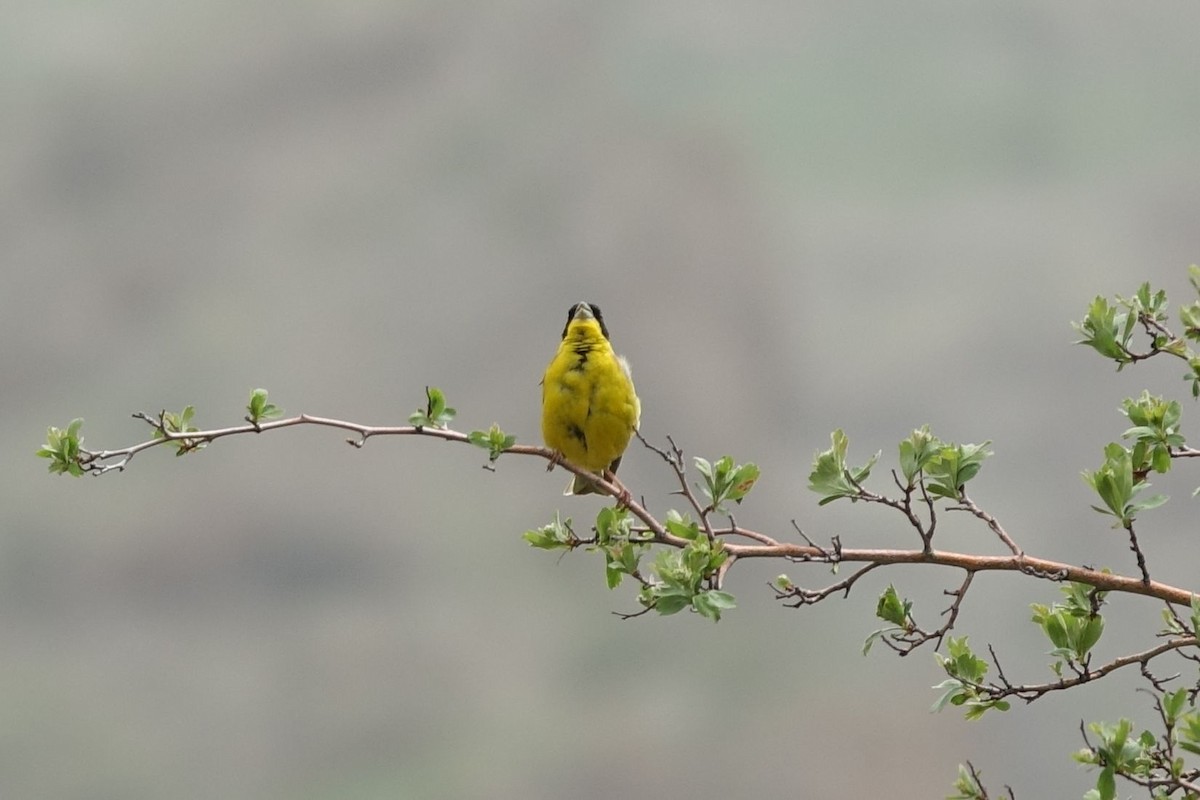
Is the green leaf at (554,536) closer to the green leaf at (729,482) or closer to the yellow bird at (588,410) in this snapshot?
the green leaf at (729,482)

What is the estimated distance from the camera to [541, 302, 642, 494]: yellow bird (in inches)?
252

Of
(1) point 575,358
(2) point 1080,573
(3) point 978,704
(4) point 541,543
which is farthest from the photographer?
(1) point 575,358

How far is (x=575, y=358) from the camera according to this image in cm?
662

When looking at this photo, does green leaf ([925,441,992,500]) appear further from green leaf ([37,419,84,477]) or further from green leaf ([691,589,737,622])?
green leaf ([37,419,84,477])

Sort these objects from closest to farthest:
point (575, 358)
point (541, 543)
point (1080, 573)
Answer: point (1080, 573), point (541, 543), point (575, 358)

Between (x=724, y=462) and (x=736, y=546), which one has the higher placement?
(x=724, y=462)

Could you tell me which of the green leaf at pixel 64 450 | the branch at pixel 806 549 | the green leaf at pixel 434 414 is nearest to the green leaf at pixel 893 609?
the branch at pixel 806 549

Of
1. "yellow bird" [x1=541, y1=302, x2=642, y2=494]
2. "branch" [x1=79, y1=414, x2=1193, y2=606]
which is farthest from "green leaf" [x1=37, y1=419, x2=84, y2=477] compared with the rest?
"yellow bird" [x1=541, y1=302, x2=642, y2=494]

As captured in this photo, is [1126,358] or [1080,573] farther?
[1126,358]

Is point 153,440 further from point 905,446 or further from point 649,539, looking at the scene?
point 905,446

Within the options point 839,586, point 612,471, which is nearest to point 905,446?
point 839,586

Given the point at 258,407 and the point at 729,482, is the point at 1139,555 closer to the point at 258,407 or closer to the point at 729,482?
the point at 729,482

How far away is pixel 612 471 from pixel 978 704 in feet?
9.41

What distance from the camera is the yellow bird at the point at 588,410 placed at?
6395mm
